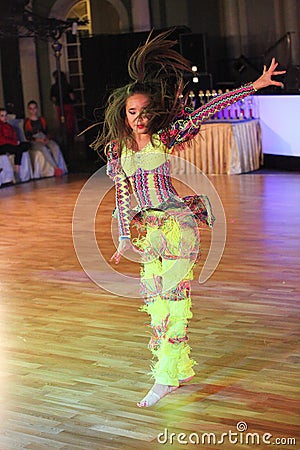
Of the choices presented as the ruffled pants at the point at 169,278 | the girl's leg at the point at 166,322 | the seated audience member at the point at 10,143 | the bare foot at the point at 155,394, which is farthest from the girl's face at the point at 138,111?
the seated audience member at the point at 10,143

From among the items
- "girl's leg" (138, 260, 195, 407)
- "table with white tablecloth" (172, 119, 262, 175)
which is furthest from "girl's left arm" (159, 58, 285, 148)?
"table with white tablecloth" (172, 119, 262, 175)

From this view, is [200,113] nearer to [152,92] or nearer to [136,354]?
[152,92]

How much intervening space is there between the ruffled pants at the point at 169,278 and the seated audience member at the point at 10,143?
27.1ft

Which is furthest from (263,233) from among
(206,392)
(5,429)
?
(5,429)

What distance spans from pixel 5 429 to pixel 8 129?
8538 millimetres

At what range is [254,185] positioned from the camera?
975 cm

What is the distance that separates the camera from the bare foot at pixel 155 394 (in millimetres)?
3459

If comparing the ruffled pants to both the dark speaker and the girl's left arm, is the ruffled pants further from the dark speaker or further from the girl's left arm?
the dark speaker

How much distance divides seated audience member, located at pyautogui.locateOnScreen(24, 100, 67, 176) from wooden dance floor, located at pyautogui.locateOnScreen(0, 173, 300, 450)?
16.6 ft

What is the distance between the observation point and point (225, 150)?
10.8m

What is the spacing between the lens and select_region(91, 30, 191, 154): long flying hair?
332 centimetres

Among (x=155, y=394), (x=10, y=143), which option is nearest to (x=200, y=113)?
(x=155, y=394)

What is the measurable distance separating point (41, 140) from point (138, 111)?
9029 mm

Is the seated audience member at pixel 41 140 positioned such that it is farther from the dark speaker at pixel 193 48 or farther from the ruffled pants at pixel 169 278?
the ruffled pants at pixel 169 278
